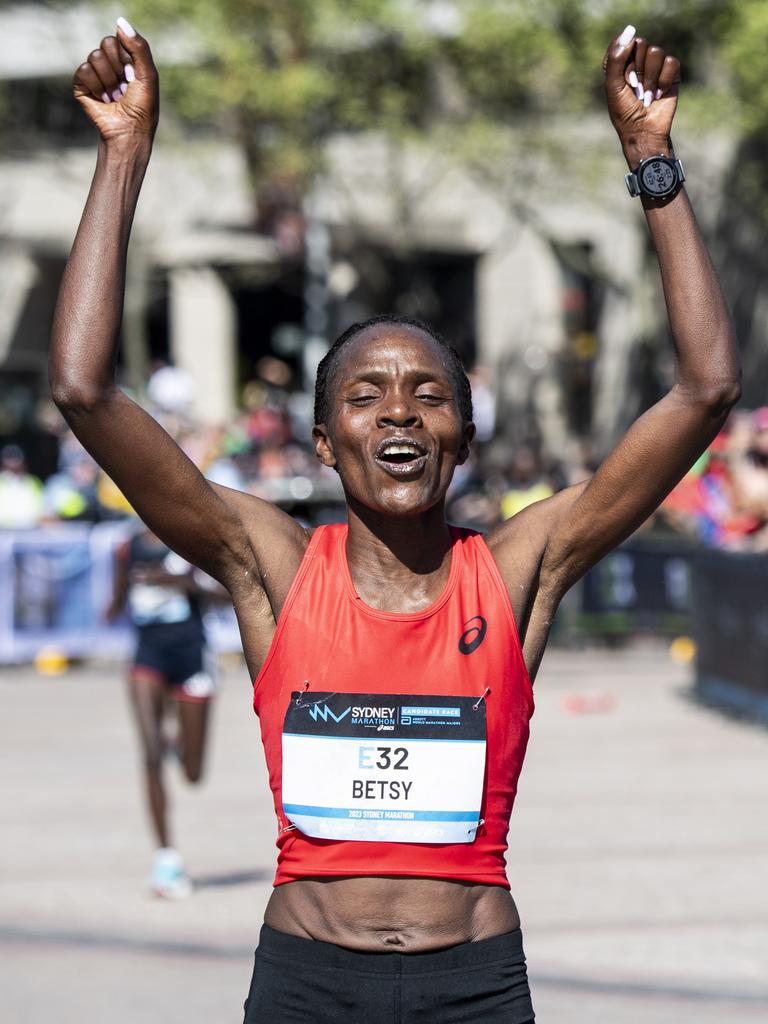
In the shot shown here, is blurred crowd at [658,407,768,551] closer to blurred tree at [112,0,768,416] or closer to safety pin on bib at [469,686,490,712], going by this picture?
safety pin on bib at [469,686,490,712]

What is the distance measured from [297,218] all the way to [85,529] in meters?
13.4

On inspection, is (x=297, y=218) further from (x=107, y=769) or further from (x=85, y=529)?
(x=107, y=769)

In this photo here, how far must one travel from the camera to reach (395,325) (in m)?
3.34

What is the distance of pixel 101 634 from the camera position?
1711 cm

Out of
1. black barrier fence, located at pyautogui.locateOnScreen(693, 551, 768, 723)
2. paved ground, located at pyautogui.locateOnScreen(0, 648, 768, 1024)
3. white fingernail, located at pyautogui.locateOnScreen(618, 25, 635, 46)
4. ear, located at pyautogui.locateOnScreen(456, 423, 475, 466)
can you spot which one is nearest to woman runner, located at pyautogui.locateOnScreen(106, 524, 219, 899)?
paved ground, located at pyautogui.locateOnScreen(0, 648, 768, 1024)

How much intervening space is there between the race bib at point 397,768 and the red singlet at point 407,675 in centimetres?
2

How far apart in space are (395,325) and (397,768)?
788mm

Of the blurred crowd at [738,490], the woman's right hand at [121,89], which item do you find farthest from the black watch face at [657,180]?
the blurred crowd at [738,490]

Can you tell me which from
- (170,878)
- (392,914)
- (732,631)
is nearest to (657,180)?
(392,914)

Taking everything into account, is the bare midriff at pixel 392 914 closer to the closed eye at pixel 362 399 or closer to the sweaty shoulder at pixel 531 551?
the sweaty shoulder at pixel 531 551

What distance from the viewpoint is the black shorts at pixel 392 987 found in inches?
123

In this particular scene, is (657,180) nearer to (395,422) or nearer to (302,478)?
(395,422)

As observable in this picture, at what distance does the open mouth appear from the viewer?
3.17 metres

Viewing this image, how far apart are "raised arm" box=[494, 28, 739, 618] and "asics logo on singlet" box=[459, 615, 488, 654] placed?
0.48ft
